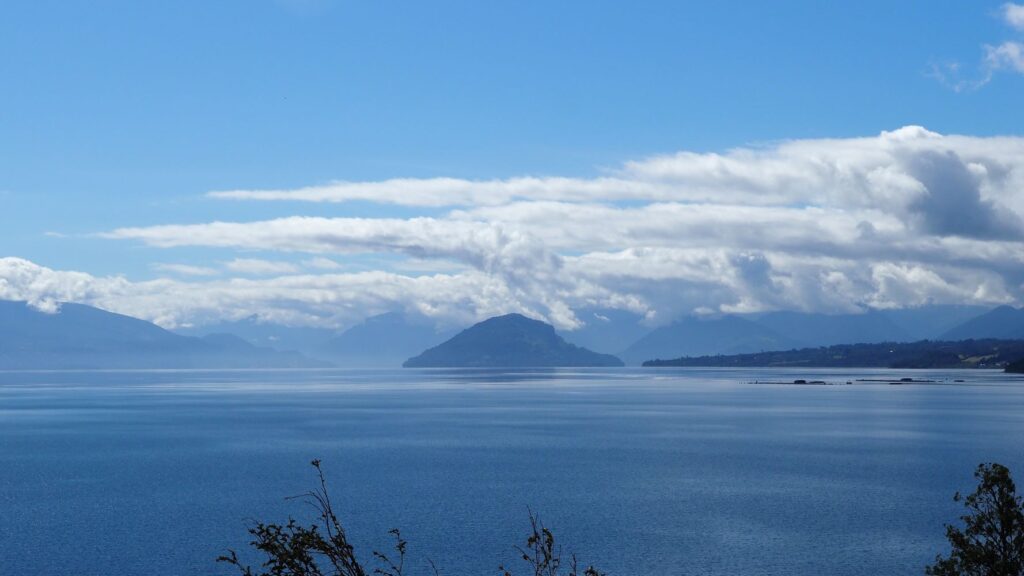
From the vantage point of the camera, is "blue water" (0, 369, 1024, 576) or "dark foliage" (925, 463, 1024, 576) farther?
"blue water" (0, 369, 1024, 576)

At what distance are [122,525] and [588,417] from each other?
118 m

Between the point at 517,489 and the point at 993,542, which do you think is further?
the point at 517,489

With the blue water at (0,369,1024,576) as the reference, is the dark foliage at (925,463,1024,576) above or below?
above

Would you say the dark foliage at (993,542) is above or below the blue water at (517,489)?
above

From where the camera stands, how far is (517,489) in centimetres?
8356

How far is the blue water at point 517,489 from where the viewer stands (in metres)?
58.1

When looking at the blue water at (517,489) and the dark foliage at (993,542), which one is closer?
the dark foliage at (993,542)

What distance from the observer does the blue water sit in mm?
58125

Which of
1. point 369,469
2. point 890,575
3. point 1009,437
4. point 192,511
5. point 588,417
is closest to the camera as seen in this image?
point 890,575

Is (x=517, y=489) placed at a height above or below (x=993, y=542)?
below

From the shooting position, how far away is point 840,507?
73.0 metres

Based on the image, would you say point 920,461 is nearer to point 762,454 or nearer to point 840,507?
point 762,454

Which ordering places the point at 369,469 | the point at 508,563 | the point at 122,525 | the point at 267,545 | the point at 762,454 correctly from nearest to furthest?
the point at 267,545 < the point at 508,563 < the point at 122,525 < the point at 369,469 < the point at 762,454

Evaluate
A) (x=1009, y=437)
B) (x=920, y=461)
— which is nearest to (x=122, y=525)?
(x=920, y=461)
